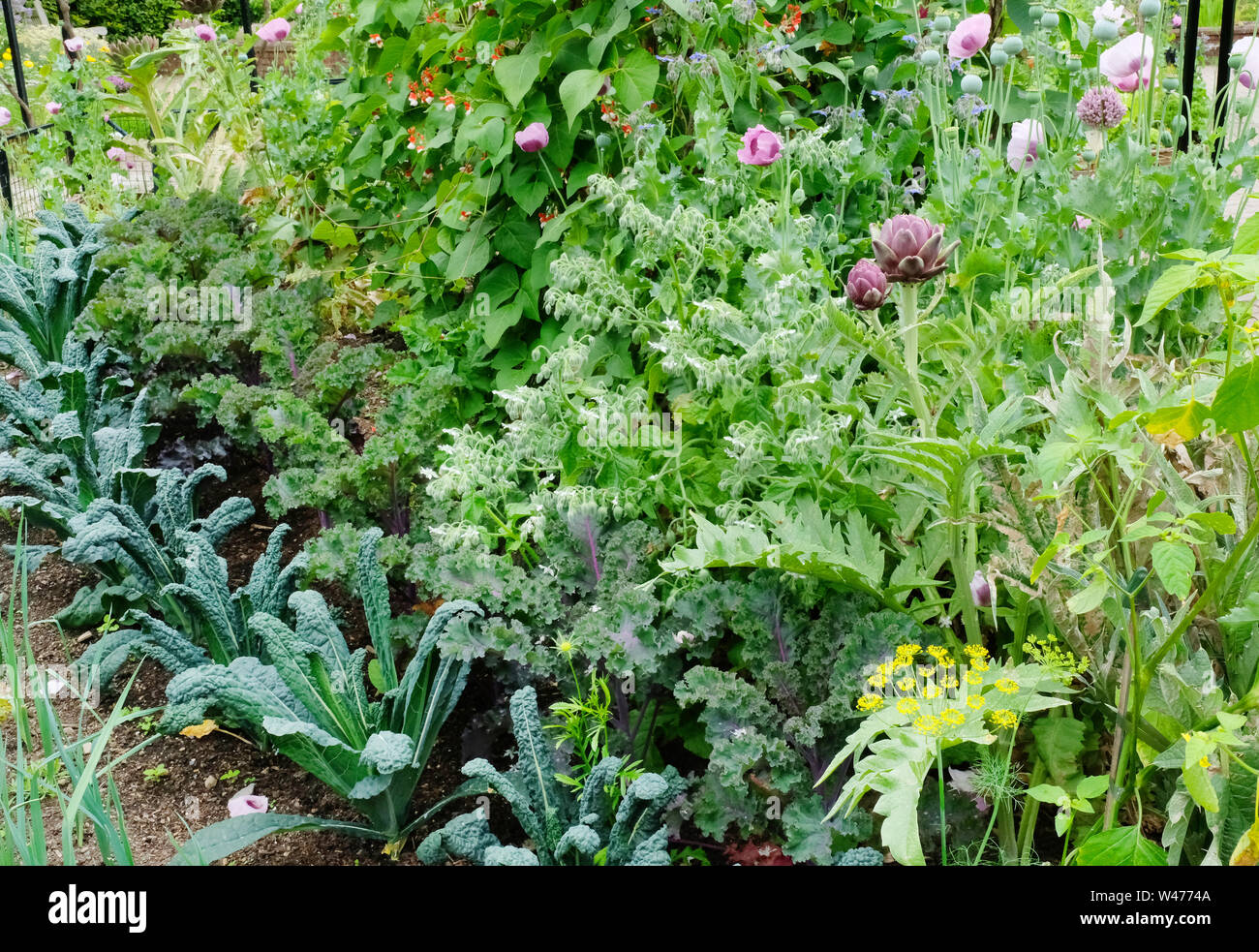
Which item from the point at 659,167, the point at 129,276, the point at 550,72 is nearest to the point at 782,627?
the point at 659,167

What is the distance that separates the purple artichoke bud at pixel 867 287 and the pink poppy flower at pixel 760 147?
0.83m

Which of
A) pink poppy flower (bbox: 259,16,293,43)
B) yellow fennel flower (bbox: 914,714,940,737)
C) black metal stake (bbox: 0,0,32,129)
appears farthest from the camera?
black metal stake (bbox: 0,0,32,129)

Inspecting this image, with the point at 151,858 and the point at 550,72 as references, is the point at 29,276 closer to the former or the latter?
the point at 550,72

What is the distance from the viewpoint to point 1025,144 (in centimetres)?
255

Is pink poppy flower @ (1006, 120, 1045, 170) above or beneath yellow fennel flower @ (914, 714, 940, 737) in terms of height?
above

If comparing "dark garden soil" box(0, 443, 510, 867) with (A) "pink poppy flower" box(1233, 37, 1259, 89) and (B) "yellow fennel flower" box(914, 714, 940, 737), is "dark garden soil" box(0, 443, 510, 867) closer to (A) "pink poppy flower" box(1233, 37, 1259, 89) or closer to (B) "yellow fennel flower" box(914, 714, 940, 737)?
(B) "yellow fennel flower" box(914, 714, 940, 737)

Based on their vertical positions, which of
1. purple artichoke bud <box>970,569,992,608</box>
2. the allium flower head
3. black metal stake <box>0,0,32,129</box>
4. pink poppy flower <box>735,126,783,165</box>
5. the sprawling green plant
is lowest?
the sprawling green plant

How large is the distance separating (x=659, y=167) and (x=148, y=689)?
1.74m

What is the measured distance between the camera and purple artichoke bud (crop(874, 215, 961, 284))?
1564 millimetres

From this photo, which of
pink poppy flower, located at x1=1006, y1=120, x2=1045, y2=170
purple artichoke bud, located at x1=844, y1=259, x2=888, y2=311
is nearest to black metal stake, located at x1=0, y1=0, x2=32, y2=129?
pink poppy flower, located at x1=1006, y1=120, x2=1045, y2=170

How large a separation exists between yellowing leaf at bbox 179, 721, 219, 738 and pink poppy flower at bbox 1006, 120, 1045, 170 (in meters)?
2.15

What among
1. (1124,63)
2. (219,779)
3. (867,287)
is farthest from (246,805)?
(1124,63)

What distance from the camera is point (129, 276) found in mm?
3404

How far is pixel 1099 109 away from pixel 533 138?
1374 millimetres
